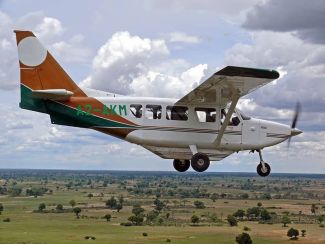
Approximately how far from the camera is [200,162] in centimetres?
2925

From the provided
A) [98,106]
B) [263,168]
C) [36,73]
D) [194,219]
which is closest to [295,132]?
[263,168]

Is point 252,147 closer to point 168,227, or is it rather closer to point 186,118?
point 186,118

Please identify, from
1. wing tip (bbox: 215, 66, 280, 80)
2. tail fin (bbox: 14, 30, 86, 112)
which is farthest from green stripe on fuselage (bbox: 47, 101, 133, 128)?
wing tip (bbox: 215, 66, 280, 80)

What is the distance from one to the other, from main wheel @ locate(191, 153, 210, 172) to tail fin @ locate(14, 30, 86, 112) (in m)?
6.28

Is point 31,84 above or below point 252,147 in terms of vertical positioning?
above

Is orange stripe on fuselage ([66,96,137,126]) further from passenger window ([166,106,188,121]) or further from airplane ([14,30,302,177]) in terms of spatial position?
passenger window ([166,106,188,121])

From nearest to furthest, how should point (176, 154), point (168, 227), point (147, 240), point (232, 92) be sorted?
point (232, 92)
point (176, 154)
point (147, 240)
point (168, 227)

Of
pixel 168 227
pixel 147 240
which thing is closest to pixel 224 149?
pixel 147 240

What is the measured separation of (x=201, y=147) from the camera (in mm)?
29781

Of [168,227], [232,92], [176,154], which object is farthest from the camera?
[168,227]

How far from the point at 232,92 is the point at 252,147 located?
4.16m

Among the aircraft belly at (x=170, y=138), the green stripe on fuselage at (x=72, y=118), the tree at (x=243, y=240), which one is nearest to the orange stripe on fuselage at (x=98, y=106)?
the green stripe on fuselage at (x=72, y=118)

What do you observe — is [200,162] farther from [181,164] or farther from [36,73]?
[36,73]

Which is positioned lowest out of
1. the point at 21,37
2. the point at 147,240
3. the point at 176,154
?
the point at 147,240
